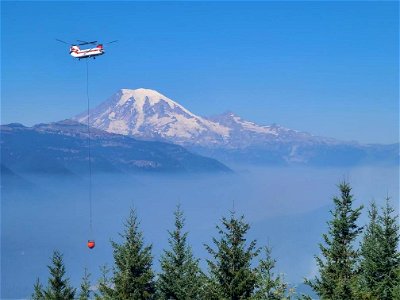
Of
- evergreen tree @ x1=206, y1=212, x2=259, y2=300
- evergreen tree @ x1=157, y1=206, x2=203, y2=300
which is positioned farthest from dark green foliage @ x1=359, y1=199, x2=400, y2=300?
evergreen tree @ x1=206, y1=212, x2=259, y2=300

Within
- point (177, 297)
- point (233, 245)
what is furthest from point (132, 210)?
point (233, 245)

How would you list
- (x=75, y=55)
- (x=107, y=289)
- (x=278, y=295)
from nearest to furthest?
(x=278, y=295) → (x=107, y=289) → (x=75, y=55)

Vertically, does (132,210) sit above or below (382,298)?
above

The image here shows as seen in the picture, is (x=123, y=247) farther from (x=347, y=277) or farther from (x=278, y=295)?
(x=347, y=277)

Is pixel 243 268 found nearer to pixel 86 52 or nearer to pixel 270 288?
pixel 270 288

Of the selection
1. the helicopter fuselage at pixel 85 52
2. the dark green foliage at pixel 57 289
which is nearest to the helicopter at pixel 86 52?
the helicopter fuselage at pixel 85 52

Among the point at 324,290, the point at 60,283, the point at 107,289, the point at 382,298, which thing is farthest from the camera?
the point at 60,283

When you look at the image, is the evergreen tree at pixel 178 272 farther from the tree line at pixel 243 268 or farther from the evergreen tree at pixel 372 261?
the evergreen tree at pixel 372 261

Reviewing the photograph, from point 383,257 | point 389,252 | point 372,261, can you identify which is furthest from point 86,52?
point 389,252
